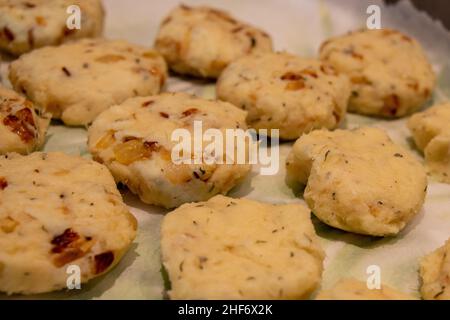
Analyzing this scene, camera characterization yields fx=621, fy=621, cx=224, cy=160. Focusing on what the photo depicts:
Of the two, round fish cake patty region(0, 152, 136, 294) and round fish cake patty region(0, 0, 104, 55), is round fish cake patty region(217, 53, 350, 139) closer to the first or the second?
round fish cake patty region(0, 152, 136, 294)

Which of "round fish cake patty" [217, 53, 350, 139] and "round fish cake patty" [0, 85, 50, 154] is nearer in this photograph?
"round fish cake patty" [0, 85, 50, 154]

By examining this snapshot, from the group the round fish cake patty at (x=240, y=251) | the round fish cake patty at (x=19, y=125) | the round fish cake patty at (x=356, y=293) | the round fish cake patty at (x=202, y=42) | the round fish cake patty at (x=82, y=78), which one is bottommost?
the round fish cake patty at (x=356, y=293)

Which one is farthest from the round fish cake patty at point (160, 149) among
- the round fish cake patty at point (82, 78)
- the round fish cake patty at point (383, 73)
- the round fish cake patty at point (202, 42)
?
the round fish cake patty at point (383, 73)

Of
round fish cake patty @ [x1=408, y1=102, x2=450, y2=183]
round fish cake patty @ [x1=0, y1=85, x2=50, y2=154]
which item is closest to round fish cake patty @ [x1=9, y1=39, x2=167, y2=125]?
round fish cake patty @ [x1=0, y1=85, x2=50, y2=154]

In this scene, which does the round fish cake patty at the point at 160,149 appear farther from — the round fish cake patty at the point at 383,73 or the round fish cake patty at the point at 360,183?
the round fish cake patty at the point at 383,73

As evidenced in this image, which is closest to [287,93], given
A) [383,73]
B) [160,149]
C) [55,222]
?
[383,73]

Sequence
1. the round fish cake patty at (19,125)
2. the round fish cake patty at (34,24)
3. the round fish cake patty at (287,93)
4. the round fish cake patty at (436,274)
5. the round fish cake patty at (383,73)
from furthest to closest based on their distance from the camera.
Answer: the round fish cake patty at (34,24), the round fish cake patty at (383,73), the round fish cake patty at (287,93), the round fish cake patty at (19,125), the round fish cake patty at (436,274)
